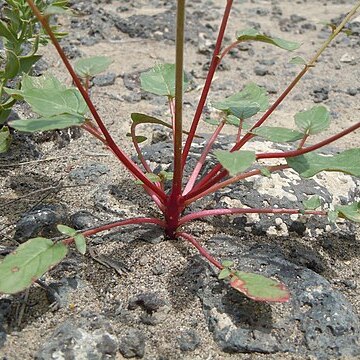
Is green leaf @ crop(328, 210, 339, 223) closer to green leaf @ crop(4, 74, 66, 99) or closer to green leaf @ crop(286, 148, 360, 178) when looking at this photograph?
green leaf @ crop(286, 148, 360, 178)

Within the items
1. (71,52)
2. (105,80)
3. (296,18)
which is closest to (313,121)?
(105,80)

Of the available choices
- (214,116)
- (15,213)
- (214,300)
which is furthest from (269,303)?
(214,116)

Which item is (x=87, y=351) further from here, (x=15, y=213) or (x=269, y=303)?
(x=15, y=213)

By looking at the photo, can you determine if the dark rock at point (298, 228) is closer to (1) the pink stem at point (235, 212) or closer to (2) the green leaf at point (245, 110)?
(1) the pink stem at point (235, 212)

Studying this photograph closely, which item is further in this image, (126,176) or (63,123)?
(126,176)

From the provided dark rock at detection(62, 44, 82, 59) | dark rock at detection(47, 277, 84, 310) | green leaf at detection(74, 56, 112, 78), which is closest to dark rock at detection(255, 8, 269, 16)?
dark rock at detection(62, 44, 82, 59)
